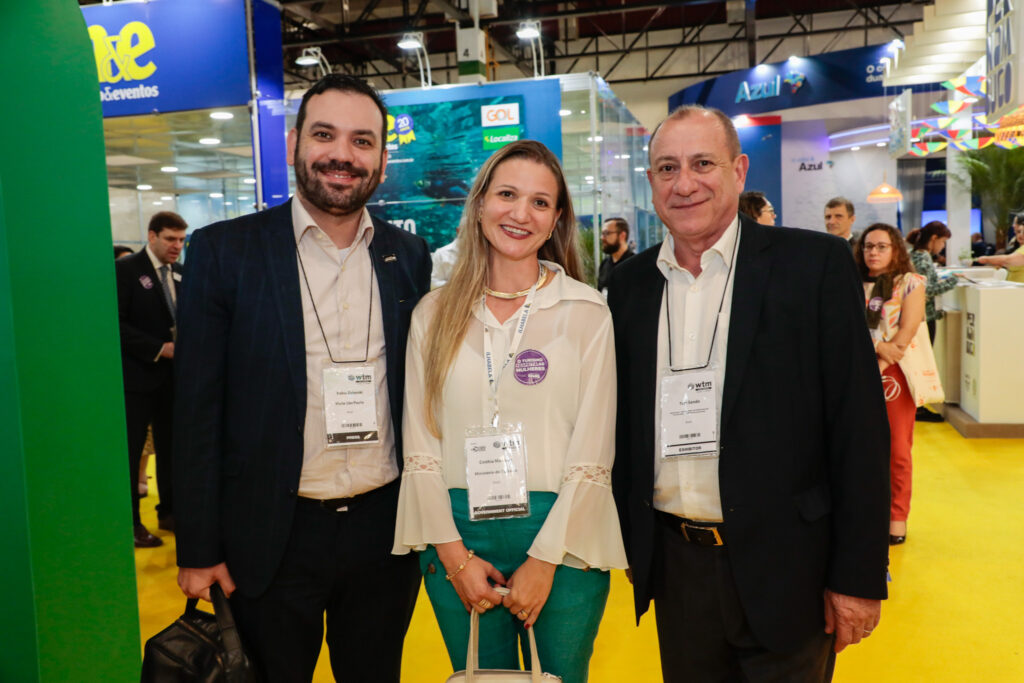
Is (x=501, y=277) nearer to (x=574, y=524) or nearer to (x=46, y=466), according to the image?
(x=574, y=524)

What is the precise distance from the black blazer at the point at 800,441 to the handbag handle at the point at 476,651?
0.47 m

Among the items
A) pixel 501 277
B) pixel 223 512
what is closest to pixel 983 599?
pixel 501 277

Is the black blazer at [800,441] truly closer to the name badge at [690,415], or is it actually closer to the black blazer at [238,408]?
the name badge at [690,415]

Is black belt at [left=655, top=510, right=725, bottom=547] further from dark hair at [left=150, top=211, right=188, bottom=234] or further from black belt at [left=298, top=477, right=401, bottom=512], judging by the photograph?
dark hair at [left=150, top=211, right=188, bottom=234]

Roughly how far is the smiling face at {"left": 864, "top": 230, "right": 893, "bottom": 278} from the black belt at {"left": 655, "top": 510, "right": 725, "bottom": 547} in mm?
3194

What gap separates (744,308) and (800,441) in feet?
1.01

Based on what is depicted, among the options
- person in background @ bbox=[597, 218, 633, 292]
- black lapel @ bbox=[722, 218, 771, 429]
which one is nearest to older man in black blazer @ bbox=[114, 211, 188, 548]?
black lapel @ bbox=[722, 218, 771, 429]

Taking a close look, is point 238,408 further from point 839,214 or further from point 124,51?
point 124,51

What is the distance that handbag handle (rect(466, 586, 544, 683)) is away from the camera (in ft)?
4.97

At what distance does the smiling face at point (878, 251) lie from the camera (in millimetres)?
4320

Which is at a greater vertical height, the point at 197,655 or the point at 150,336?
the point at 150,336

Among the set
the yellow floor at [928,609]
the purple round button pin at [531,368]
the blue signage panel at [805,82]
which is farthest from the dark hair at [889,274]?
the blue signage panel at [805,82]

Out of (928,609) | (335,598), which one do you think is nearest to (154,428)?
(335,598)

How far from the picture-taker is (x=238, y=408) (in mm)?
1785
